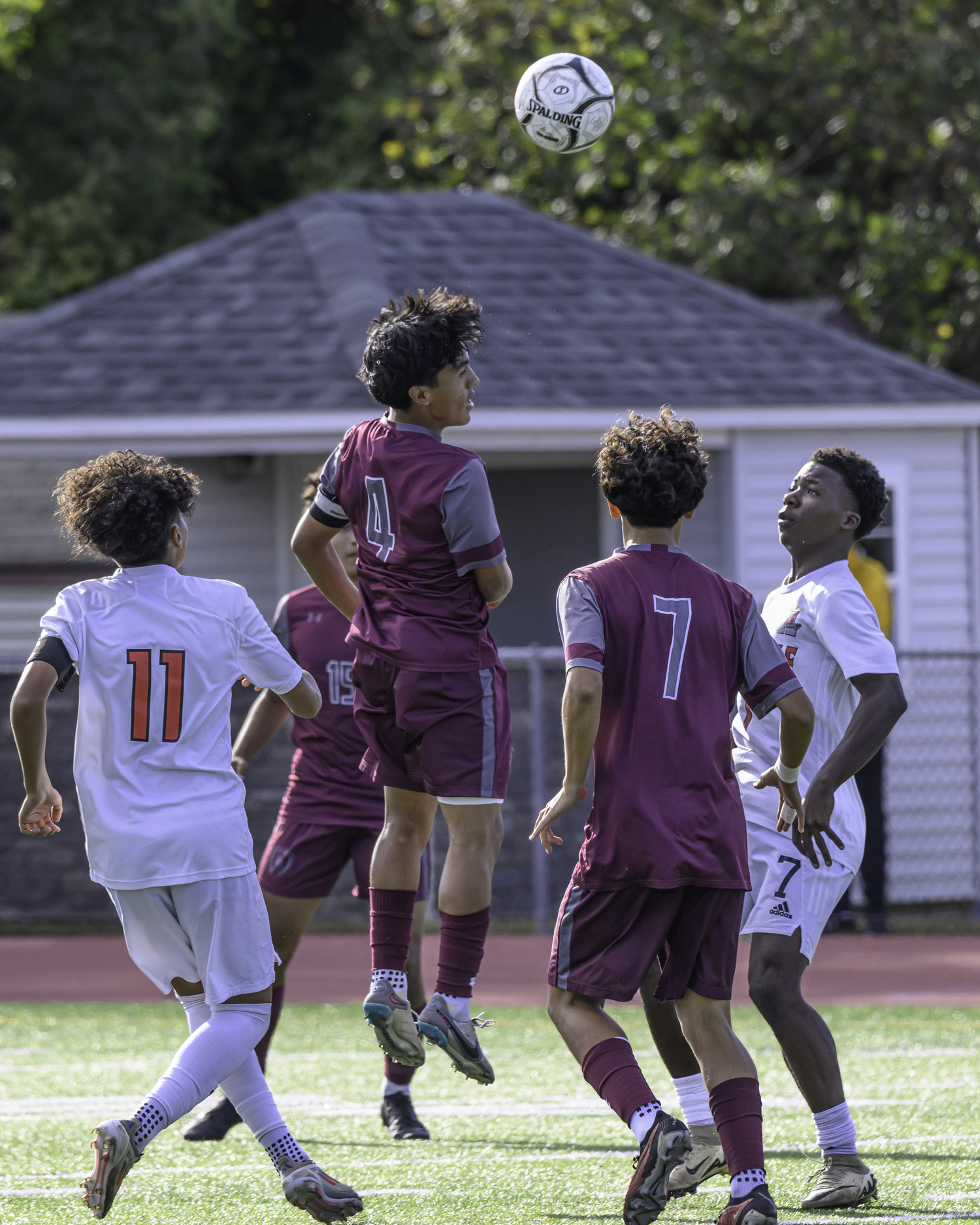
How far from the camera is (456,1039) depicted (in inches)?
187

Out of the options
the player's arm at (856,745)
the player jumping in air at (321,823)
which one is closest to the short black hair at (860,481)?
the player's arm at (856,745)

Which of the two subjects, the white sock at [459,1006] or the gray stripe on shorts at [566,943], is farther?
the white sock at [459,1006]

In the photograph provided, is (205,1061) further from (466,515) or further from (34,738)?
(466,515)

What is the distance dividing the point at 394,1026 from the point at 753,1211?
1.03 m

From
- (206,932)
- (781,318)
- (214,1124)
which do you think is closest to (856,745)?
(206,932)

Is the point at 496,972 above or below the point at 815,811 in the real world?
below

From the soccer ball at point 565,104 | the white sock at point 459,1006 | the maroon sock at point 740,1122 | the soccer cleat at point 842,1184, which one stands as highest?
the soccer ball at point 565,104

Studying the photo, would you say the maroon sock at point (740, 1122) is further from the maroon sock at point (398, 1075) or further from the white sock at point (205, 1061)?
the maroon sock at point (398, 1075)

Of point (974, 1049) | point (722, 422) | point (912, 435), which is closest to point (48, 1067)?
point (974, 1049)

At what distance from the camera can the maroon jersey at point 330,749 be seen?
6398mm

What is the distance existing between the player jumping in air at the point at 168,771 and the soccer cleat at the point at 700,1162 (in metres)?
0.99

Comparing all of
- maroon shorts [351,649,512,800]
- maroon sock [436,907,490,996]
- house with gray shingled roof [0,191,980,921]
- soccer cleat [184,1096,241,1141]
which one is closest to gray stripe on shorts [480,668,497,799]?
maroon shorts [351,649,512,800]

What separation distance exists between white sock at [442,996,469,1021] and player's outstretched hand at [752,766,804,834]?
0.98 m

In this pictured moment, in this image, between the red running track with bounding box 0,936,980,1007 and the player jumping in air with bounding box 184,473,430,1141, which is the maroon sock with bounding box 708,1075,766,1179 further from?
the red running track with bounding box 0,936,980,1007
